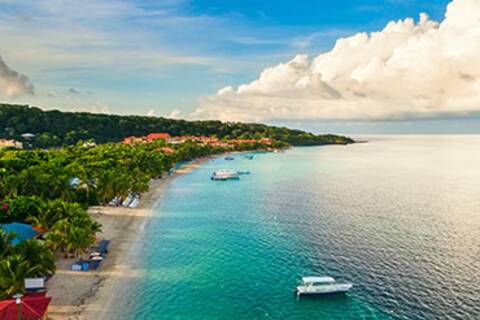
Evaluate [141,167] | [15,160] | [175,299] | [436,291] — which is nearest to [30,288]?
[175,299]

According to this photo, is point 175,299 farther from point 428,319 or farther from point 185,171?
point 185,171

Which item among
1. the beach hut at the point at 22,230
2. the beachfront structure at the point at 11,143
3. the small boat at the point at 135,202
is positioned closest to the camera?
the beach hut at the point at 22,230

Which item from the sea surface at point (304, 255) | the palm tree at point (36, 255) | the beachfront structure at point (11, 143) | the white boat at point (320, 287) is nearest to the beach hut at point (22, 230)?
the palm tree at point (36, 255)

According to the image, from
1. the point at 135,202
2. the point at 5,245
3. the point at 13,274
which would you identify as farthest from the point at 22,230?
the point at 135,202

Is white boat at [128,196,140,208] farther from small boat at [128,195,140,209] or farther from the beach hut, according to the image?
the beach hut

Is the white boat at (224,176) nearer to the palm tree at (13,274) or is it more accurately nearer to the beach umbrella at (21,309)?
the palm tree at (13,274)

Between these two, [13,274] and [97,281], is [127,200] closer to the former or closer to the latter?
[97,281]
